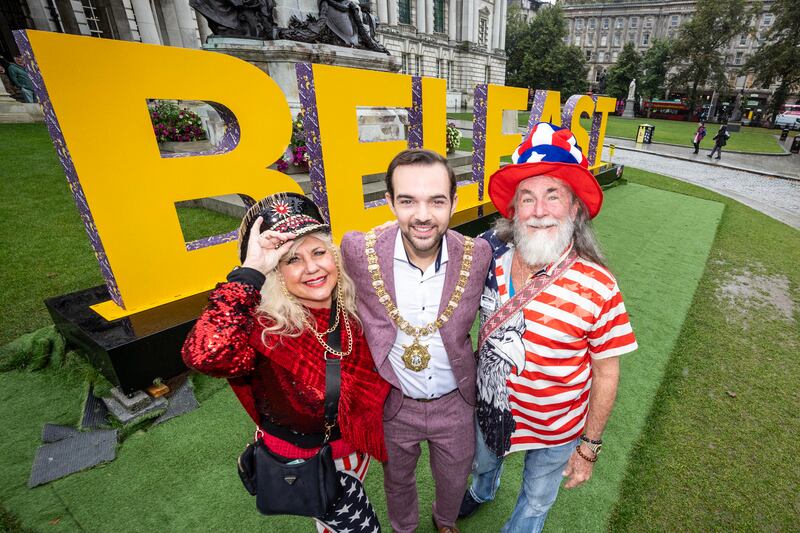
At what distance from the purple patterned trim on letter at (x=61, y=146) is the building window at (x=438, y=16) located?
4003cm

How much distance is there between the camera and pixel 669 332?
182 inches

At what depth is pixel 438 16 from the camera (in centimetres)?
3588

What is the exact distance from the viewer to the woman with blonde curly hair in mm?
1373

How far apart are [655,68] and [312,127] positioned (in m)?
62.4

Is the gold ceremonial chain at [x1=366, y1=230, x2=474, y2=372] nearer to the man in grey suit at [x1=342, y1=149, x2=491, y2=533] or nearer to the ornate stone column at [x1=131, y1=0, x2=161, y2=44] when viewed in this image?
the man in grey suit at [x1=342, y1=149, x2=491, y2=533]

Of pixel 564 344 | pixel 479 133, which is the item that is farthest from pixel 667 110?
pixel 564 344

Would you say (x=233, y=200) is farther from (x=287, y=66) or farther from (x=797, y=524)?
(x=797, y=524)

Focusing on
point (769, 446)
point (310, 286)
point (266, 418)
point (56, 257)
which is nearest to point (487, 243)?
point (310, 286)

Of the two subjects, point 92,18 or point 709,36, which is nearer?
point 92,18

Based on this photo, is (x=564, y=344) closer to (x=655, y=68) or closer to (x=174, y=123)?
(x=174, y=123)

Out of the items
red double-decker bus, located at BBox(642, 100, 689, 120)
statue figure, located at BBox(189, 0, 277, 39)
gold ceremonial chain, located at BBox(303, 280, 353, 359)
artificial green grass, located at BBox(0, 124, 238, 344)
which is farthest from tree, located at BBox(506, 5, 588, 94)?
gold ceremonial chain, located at BBox(303, 280, 353, 359)

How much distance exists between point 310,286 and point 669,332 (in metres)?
4.83

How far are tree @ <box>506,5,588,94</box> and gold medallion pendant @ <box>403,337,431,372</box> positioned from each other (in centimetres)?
5699

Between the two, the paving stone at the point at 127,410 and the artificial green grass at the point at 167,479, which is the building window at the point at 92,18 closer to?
the artificial green grass at the point at 167,479
